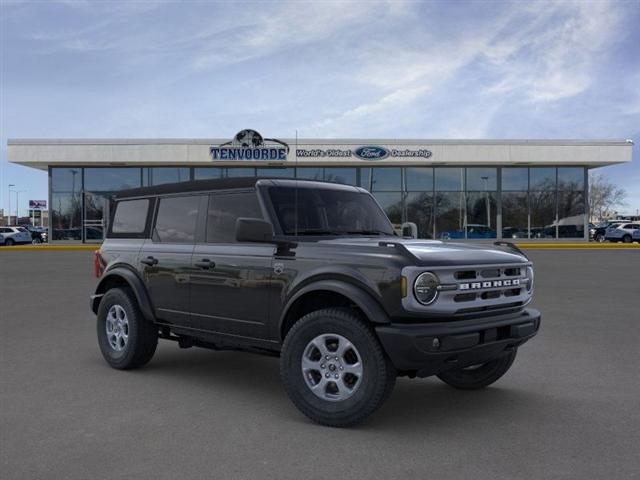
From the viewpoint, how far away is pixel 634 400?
5320 mm

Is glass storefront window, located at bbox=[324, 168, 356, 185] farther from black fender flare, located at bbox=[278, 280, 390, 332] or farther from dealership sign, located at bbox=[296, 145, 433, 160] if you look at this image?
black fender flare, located at bbox=[278, 280, 390, 332]

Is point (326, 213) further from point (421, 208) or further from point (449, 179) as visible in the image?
point (449, 179)

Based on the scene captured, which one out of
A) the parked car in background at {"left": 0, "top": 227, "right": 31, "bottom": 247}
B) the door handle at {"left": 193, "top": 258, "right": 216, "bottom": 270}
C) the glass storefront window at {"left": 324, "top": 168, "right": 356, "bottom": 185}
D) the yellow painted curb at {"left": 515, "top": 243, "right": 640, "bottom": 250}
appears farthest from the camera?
the parked car in background at {"left": 0, "top": 227, "right": 31, "bottom": 247}

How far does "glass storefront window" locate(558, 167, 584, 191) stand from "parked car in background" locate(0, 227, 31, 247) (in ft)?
115

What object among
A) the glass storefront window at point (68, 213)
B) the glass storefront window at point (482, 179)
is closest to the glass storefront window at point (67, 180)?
the glass storefront window at point (68, 213)

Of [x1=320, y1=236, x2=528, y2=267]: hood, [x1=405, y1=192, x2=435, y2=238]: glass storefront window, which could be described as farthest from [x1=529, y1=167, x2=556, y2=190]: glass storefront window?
[x1=320, y1=236, x2=528, y2=267]: hood

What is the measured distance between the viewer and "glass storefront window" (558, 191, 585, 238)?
39281 millimetres

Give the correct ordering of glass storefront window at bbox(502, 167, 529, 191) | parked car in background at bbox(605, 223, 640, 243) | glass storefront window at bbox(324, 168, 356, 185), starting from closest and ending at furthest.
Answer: glass storefront window at bbox(324, 168, 356, 185) < glass storefront window at bbox(502, 167, 529, 191) < parked car in background at bbox(605, 223, 640, 243)

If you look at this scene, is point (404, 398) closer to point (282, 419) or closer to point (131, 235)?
point (282, 419)

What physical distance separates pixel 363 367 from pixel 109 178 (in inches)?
1446

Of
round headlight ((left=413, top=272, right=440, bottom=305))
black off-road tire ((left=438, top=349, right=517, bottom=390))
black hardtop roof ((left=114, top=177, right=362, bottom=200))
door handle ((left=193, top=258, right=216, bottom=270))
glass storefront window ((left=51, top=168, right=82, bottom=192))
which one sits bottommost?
black off-road tire ((left=438, top=349, right=517, bottom=390))

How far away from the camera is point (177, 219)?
248 inches

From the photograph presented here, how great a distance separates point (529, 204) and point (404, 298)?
37014 mm

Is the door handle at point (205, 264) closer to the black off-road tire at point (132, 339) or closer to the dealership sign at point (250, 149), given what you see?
the black off-road tire at point (132, 339)
